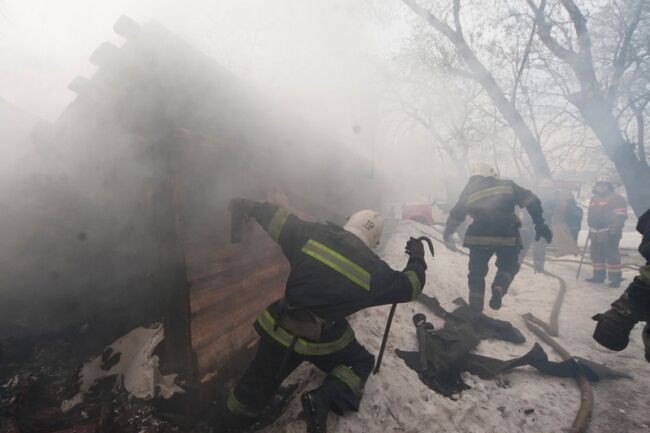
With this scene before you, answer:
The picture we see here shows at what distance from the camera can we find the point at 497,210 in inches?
158

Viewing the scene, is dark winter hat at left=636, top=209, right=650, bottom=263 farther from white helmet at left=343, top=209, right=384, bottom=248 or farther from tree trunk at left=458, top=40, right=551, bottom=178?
tree trunk at left=458, top=40, right=551, bottom=178

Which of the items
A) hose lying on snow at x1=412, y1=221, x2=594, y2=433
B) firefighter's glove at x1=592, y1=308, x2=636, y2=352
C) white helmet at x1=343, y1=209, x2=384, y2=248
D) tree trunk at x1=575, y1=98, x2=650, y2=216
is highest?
tree trunk at x1=575, y1=98, x2=650, y2=216

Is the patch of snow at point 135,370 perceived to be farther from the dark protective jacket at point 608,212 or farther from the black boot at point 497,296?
the dark protective jacket at point 608,212

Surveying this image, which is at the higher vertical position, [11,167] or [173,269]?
[11,167]

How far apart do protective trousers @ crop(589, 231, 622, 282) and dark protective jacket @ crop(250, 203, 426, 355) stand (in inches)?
263

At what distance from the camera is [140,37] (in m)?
2.63

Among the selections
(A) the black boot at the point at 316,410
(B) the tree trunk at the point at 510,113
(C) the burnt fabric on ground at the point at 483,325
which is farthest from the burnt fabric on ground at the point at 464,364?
(B) the tree trunk at the point at 510,113

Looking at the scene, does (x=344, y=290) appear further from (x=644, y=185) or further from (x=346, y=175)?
(x=644, y=185)

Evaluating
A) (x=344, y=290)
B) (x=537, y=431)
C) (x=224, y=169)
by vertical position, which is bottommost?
(x=537, y=431)

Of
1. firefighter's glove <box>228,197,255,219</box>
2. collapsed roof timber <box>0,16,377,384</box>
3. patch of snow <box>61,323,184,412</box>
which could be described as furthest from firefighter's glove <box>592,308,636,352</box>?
patch of snow <box>61,323,184,412</box>

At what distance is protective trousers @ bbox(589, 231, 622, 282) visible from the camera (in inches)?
254

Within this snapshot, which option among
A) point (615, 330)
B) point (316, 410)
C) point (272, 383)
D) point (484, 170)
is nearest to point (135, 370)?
point (272, 383)

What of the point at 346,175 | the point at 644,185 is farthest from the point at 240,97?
the point at 644,185

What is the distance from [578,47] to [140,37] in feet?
33.1
